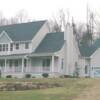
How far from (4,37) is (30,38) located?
18.0ft

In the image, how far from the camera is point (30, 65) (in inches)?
2371

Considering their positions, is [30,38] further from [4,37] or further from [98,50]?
[98,50]

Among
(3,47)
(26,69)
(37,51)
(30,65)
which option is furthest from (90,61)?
(3,47)

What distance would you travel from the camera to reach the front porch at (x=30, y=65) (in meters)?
57.4

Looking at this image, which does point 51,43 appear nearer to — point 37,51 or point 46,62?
point 37,51

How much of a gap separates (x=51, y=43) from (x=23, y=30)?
641cm

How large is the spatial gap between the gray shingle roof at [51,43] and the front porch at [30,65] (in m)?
1.22

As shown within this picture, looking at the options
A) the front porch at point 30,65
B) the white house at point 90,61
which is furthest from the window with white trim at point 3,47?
the white house at point 90,61

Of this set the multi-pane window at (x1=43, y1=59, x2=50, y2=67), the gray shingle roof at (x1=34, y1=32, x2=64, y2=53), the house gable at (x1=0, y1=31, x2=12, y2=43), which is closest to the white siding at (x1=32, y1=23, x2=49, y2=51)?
the gray shingle roof at (x1=34, y1=32, x2=64, y2=53)

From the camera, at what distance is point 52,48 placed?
191ft

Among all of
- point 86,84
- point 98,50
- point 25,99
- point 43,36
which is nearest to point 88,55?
point 98,50

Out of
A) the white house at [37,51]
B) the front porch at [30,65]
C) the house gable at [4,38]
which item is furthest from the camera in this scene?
the house gable at [4,38]

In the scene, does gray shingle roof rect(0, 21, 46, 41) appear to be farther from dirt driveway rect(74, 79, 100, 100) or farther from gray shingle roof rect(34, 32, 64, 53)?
dirt driveway rect(74, 79, 100, 100)

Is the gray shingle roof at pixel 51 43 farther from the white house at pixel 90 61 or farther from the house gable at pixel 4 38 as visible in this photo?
the house gable at pixel 4 38
